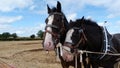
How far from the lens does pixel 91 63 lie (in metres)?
7.22

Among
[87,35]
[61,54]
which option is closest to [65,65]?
[61,54]

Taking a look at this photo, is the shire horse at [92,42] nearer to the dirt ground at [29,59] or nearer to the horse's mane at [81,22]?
the horse's mane at [81,22]

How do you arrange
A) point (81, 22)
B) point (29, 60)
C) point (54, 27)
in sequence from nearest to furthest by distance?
point (54, 27), point (81, 22), point (29, 60)

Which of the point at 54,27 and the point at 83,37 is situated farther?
the point at 83,37

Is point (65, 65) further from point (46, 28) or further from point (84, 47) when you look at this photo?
point (46, 28)

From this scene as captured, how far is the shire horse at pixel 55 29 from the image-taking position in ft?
21.9

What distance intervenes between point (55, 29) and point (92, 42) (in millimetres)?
868

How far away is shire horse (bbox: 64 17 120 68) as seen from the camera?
7109mm

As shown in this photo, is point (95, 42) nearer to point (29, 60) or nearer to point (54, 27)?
point (54, 27)

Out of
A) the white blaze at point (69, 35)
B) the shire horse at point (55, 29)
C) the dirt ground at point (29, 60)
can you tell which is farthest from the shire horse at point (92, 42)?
the dirt ground at point (29, 60)

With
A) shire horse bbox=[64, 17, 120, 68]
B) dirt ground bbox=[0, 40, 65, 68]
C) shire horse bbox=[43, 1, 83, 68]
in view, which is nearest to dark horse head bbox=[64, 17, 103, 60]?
shire horse bbox=[64, 17, 120, 68]

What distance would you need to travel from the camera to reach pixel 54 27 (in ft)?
22.4

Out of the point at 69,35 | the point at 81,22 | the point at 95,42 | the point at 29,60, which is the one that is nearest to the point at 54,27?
the point at 69,35

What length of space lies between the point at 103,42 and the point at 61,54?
3.03 ft
